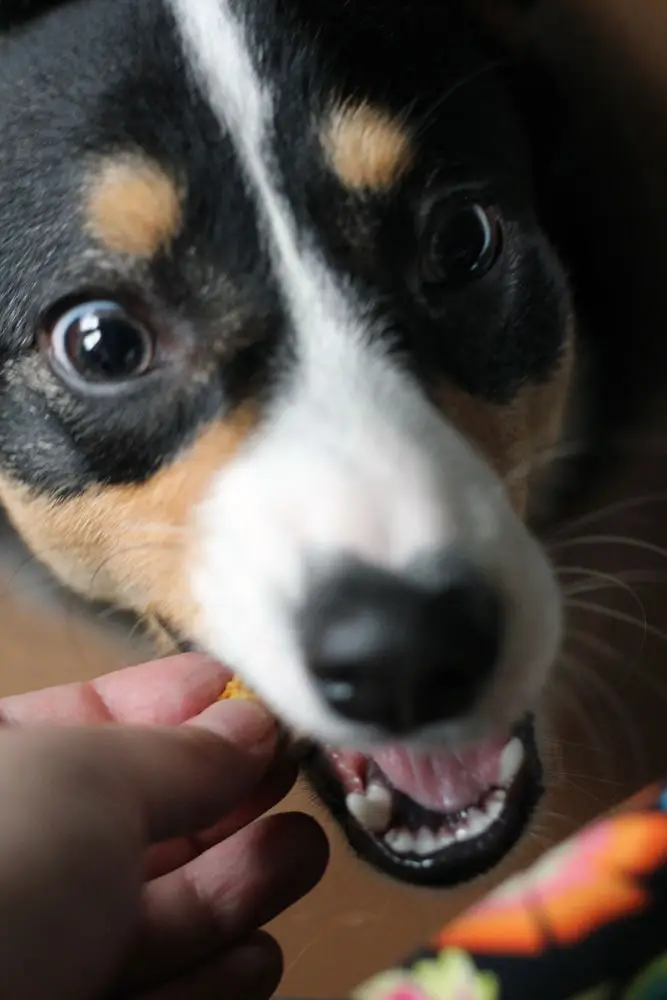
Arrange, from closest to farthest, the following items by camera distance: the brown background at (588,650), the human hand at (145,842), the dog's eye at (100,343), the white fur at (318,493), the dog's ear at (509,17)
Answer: the human hand at (145,842), the white fur at (318,493), the dog's eye at (100,343), the dog's ear at (509,17), the brown background at (588,650)

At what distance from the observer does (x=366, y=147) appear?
2.85 feet

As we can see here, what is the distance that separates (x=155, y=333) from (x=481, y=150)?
0.31 meters

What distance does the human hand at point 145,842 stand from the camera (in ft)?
2.18

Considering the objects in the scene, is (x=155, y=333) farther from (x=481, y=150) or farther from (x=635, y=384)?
(x=635, y=384)

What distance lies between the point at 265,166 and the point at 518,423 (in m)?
0.31

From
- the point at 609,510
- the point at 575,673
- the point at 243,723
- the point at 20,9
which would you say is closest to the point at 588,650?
the point at 575,673

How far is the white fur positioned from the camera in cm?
77

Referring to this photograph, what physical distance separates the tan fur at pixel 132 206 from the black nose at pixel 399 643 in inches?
11.3

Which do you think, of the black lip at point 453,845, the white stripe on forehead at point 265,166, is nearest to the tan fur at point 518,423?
the white stripe on forehead at point 265,166

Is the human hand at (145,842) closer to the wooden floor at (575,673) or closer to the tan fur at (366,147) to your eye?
the wooden floor at (575,673)

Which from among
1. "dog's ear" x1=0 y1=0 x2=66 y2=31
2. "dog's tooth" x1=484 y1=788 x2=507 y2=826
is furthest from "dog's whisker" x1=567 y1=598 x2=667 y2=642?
"dog's ear" x1=0 y1=0 x2=66 y2=31

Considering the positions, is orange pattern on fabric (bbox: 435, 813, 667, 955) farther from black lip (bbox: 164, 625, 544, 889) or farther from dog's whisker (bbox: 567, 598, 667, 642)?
dog's whisker (bbox: 567, 598, 667, 642)

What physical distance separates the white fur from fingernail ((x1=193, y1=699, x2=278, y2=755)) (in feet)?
0.12

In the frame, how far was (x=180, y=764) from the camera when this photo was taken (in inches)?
29.8
